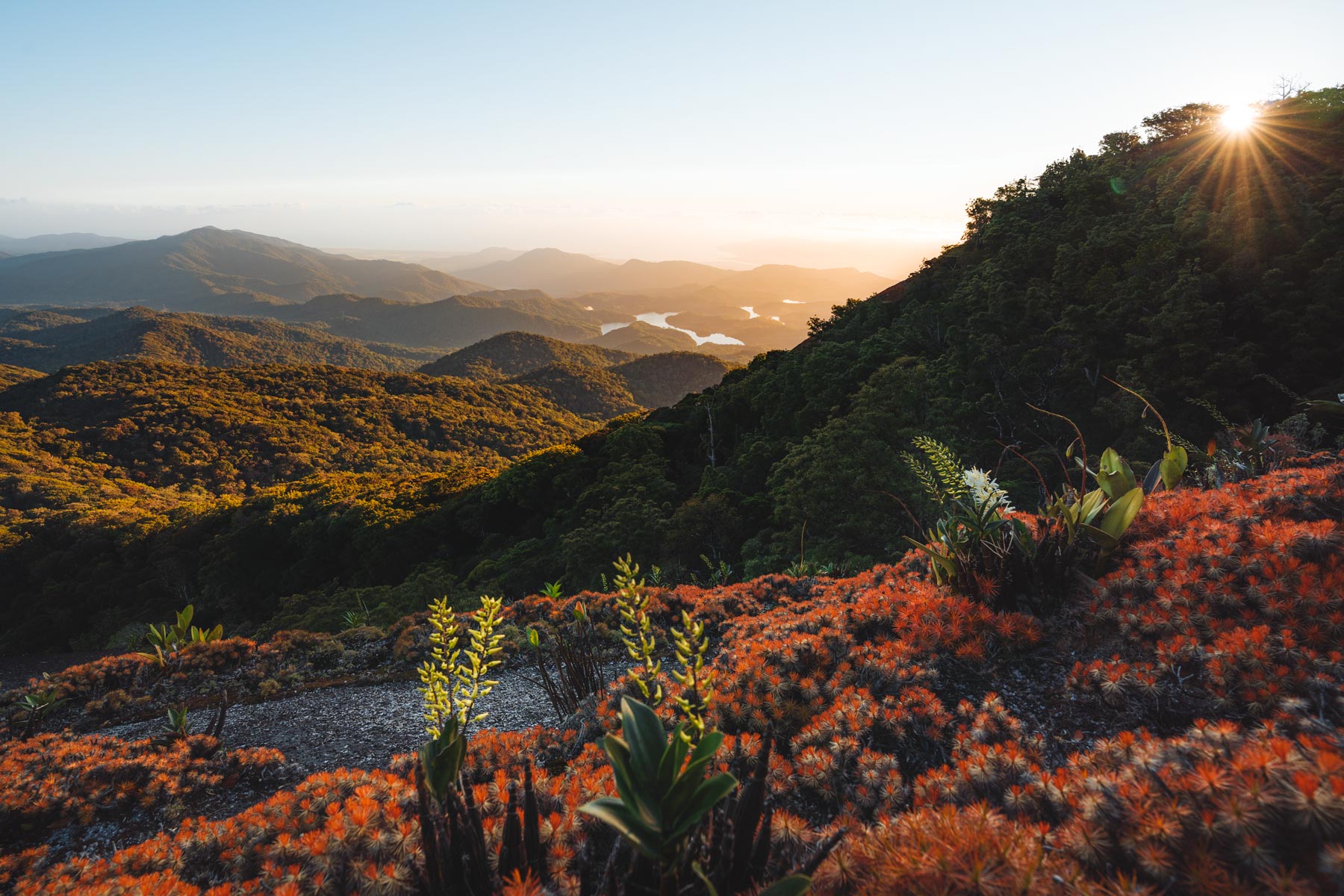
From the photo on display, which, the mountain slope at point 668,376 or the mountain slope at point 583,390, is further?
the mountain slope at point 668,376

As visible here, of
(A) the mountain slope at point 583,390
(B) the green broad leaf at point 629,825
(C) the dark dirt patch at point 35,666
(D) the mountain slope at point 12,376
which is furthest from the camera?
(A) the mountain slope at point 583,390

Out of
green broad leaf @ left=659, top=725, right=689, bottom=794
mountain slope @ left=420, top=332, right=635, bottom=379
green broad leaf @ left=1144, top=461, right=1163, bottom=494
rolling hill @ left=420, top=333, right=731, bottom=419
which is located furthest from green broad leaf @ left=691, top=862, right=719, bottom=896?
mountain slope @ left=420, top=332, right=635, bottom=379

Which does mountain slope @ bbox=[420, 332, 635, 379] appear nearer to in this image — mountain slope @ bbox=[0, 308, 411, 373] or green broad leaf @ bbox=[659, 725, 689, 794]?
mountain slope @ bbox=[0, 308, 411, 373]

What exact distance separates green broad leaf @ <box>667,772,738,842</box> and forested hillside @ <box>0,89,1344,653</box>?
26.7ft

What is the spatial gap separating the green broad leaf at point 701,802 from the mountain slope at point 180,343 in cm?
15587

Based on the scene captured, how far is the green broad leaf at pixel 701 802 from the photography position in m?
1.67

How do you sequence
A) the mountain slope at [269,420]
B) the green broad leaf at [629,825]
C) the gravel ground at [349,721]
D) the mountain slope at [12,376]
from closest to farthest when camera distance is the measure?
the green broad leaf at [629,825] < the gravel ground at [349,721] < the mountain slope at [269,420] < the mountain slope at [12,376]

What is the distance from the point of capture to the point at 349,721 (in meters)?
7.08

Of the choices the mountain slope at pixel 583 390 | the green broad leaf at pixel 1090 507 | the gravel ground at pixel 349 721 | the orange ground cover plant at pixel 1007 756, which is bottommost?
the mountain slope at pixel 583 390

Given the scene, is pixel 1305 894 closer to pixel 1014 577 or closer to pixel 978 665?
pixel 978 665

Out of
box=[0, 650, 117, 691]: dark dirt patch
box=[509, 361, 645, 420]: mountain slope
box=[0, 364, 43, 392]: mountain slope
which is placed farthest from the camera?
box=[509, 361, 645, 420]: mountain slope

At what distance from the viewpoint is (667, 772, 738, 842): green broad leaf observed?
1666 millimetres

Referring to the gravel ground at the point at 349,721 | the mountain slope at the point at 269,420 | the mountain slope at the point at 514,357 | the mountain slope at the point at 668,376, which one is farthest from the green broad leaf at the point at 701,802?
the mountain slope at the point at 514,357

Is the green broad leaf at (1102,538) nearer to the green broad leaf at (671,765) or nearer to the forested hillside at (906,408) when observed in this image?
the green broad leaf at (671,765)
